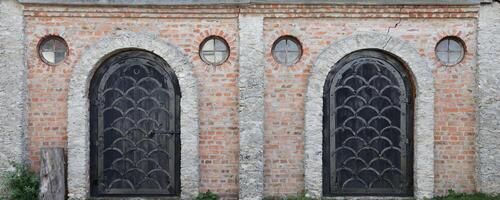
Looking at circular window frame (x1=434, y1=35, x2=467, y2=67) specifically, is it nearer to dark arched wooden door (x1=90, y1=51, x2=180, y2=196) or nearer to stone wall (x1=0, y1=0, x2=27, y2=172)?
dark arched wooden door (x1=90, y1=51, x2=180, y2=196)

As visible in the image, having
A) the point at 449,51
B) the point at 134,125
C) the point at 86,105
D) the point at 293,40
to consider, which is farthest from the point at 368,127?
the point at 86,105

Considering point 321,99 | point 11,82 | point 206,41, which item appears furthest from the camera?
point 206,41

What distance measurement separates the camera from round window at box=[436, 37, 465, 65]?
7184mm

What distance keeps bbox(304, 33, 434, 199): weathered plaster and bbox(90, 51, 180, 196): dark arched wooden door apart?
2.24 meters

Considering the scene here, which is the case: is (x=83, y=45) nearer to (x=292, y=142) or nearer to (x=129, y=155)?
(x=129, y=155)

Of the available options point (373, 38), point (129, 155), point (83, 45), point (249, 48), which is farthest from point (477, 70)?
point (83, 45)

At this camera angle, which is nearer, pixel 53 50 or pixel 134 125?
pixel 53 50

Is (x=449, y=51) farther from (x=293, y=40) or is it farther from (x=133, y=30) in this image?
(x=133, y=30)

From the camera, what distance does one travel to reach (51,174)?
6801 millimetres

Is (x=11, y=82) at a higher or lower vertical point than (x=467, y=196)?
higher

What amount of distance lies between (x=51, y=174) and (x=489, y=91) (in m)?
7.27

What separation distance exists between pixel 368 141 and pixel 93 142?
470 centimetres

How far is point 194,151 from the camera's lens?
23.2ft

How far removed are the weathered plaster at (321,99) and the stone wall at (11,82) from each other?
473 cm
